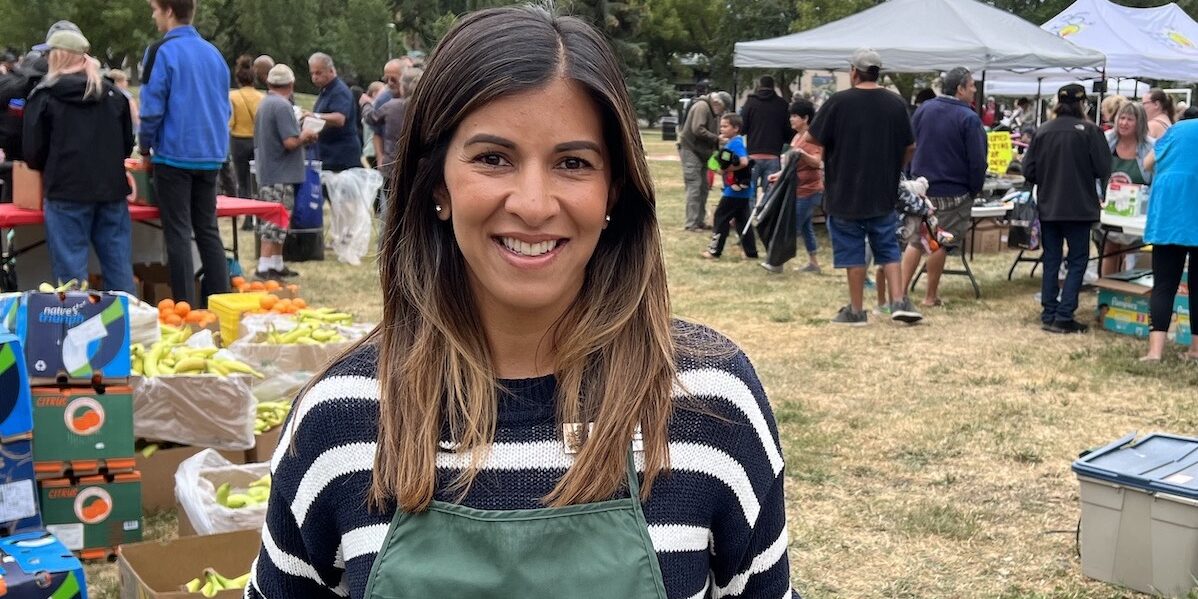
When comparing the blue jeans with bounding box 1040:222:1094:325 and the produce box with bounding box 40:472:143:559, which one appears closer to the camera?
the produce box with bounding box 40:472:143:559

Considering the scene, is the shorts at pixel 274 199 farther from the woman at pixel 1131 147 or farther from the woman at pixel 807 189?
the woman at pixel 1131 147

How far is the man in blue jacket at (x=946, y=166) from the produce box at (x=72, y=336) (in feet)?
21.3

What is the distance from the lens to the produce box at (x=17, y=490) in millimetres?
3865

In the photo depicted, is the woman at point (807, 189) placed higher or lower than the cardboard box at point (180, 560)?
higher

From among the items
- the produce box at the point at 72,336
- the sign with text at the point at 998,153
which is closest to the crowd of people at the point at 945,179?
the sign with text at the point at 998,153

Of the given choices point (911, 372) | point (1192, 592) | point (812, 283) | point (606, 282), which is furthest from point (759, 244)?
point (606, 282)

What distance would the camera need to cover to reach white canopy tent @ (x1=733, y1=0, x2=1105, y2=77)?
12484 mm

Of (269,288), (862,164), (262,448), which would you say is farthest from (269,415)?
(862,164)

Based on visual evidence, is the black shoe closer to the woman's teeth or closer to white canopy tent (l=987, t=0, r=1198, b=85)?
the woman's teeth

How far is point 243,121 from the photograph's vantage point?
11.4 metres

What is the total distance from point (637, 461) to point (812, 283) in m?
9.80

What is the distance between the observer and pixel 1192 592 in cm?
404

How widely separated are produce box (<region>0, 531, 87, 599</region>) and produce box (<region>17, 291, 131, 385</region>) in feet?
2.96

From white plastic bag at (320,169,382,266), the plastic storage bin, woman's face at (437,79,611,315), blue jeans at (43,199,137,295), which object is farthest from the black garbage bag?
woman's face at (437,79,611,315)
